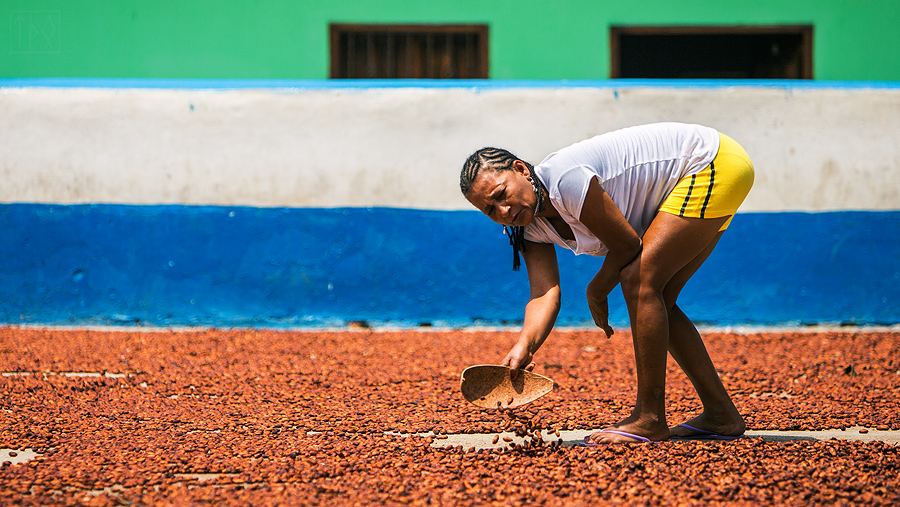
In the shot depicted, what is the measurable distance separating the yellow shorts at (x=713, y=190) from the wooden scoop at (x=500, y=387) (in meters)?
0.79

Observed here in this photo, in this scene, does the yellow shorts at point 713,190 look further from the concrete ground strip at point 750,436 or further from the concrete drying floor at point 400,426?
the concrete ground strip at point 750,436

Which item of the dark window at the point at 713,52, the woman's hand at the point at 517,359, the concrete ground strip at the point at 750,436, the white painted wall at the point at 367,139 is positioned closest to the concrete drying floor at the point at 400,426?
the concrete ground strip at the point at 750,436

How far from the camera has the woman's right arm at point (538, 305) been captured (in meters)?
2.97

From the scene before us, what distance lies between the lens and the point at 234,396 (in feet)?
13.4

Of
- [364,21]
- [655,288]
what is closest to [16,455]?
[655,288]

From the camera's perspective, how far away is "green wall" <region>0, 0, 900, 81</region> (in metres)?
7.62

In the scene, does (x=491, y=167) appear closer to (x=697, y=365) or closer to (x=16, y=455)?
(x=697, y=365)

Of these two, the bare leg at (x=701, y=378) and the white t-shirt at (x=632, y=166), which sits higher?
the white t-shirt at (x=632, y=166)

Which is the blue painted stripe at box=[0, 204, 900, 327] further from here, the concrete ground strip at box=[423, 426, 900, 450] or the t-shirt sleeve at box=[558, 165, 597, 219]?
the t-shirt sleeve at box=[558, 165, 597, 219]

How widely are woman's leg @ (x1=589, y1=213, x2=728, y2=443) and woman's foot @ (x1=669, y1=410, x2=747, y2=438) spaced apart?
0.74 feet

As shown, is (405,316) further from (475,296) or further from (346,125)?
(346,125)

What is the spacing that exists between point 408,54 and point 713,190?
5.49 m

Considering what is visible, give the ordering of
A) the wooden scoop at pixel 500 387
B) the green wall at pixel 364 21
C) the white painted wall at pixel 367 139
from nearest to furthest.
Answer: the wooden scoop at pixel 500 387 → the white painted wall at pixel 367 139 → the green wall at pixel 364 21

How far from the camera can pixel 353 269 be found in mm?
6535
